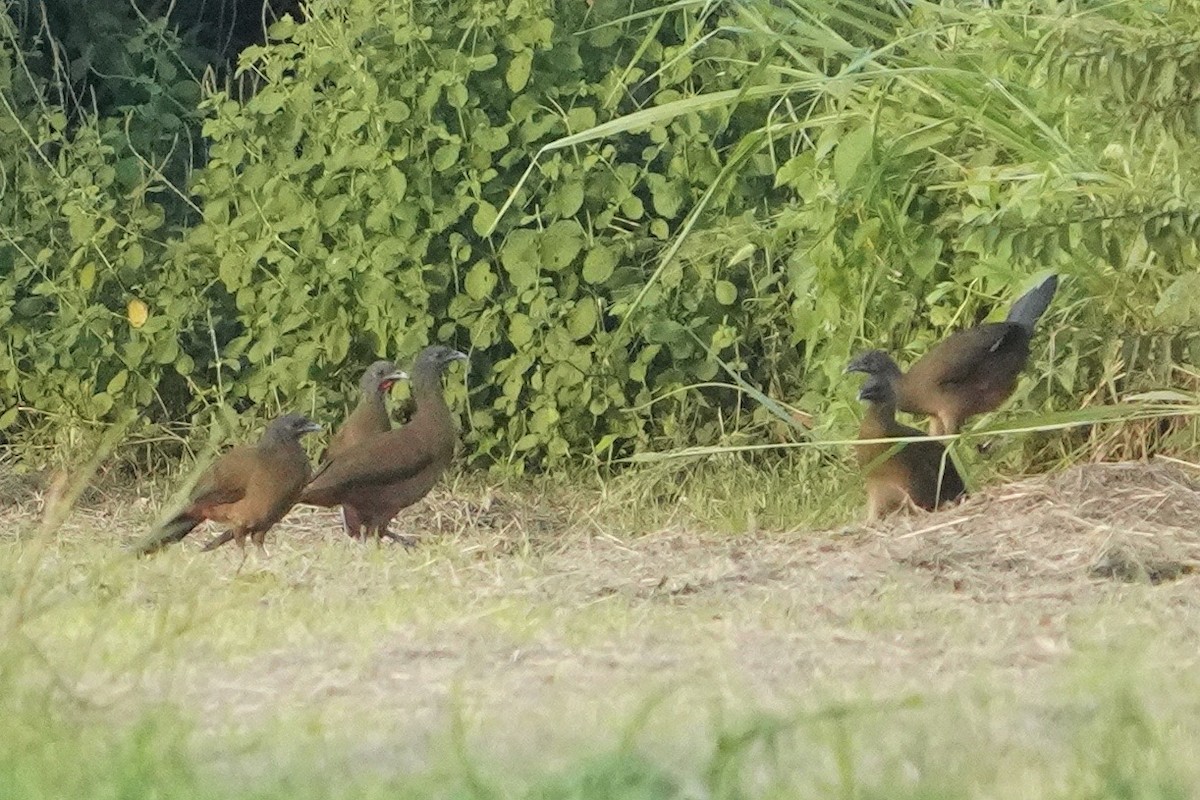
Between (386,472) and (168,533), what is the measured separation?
668mm

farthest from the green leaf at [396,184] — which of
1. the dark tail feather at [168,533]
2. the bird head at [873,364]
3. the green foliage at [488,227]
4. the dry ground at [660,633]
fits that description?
the bird head at [873,364]

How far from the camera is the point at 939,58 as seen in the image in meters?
6.29

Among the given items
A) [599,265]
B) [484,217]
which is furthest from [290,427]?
[599,265]

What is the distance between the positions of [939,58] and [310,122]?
2.55 metres

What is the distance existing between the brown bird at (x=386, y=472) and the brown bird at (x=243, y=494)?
0.14m

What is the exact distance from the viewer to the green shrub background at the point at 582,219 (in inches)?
245

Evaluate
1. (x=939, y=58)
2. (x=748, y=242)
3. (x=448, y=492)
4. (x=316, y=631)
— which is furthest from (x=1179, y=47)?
(x=448, y=492)

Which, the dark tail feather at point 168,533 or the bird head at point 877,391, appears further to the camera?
the bird head at point 877,391

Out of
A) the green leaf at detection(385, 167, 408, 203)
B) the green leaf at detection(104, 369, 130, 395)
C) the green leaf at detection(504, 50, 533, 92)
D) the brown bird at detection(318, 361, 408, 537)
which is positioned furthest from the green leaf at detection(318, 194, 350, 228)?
the green leaf at detection(104, 369, 130, 395)

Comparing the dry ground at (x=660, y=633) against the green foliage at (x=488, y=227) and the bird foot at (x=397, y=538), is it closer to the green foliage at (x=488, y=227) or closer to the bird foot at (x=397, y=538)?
the bird foot at (x=397, y=538)

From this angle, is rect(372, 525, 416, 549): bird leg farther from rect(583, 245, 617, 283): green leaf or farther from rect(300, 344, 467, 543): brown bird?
rect(583, 245, 617, 283): green leaf

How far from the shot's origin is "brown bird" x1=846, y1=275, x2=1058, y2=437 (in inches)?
243

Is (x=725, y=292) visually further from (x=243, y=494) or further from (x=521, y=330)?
(x=243, y=494)

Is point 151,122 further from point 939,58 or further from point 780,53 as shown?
point 939,58
